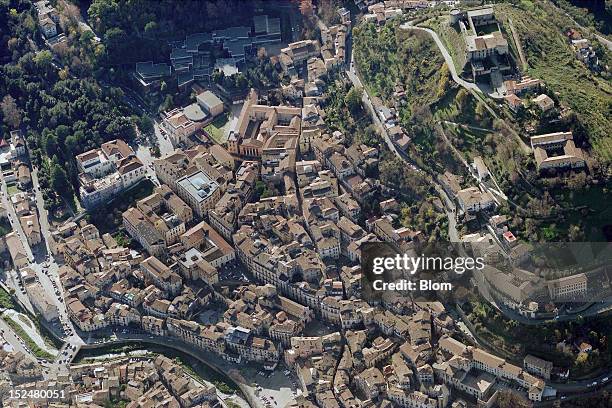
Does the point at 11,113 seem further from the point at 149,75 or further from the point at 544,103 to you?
the point at 544,103

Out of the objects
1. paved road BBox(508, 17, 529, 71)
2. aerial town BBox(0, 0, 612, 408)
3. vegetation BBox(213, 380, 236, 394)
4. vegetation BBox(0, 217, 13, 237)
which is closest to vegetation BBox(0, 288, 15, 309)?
aerial town BBox(0, 0, 612, 408)

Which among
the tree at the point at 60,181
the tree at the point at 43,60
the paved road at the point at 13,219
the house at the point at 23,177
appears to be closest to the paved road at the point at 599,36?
the tree at the point at 60,181

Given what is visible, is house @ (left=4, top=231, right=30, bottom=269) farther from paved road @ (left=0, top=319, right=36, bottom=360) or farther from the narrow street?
the narrow street

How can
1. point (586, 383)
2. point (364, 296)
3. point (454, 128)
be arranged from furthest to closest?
point (454, 128)
point (364, 296)
point (586, 383)

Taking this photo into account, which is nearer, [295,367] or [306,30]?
[295,367]

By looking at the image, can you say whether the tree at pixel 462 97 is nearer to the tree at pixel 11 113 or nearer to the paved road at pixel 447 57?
the paved road at pixel 447 57

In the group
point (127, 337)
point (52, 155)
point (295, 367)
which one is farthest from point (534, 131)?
point (52, 155)

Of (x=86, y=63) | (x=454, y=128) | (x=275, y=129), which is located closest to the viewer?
(x=454, y=128)

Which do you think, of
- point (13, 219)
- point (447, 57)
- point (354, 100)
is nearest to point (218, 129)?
point (354, 100)

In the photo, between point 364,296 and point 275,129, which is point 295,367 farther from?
point 275,129
